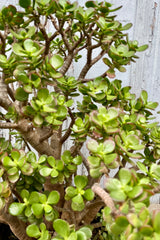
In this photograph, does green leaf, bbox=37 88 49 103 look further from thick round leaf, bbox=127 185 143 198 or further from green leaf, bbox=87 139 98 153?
thick round leaf, bbox=127 185 143 198

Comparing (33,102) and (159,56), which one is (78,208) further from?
(159,56)

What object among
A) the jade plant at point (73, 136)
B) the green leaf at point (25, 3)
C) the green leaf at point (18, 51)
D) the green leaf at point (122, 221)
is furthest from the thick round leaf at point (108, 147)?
the green leaf at point (25, 3)

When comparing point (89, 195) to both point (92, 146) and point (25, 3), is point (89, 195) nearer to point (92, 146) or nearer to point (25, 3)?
point (92, 146)

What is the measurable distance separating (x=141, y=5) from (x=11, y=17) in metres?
0.77

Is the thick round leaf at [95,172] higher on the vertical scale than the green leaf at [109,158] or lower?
lower

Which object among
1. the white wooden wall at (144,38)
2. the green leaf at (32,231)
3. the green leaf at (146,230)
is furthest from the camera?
the white wooden wall at (144,38)

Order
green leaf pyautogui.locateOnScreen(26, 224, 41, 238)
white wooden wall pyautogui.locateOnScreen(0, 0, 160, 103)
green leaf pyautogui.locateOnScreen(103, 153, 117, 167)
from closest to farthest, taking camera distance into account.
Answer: green leaf pyautogui.locateOnScreen(103, 153, 117, 167), green leaf pyautogui.locateOnScreen(26, 224, 41, 238), white wooden wall pyautogui.locateOnScreen(0, 0, 160, 103)

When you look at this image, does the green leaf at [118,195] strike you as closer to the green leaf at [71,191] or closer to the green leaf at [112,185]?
the green leaf at [112,185]

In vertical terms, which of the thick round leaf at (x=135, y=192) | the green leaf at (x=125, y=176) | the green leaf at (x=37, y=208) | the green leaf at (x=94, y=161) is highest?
the green leaf at (x=125, y=176)

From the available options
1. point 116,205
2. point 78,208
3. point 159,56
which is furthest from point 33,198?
point 159,56

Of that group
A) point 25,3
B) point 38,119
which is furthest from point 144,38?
point 38,119

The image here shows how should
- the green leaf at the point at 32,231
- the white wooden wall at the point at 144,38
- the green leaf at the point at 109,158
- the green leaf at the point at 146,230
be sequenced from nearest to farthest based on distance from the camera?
the green leaf at the point at 146,230, the green leaf at the point at 109,158, the green leaf at the point at 32,231, the white wooden wall at the point at 144,38

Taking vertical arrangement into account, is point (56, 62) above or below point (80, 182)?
above

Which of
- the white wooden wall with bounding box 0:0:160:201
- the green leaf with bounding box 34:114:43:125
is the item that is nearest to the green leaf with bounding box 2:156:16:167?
the green leaf with bounding box 34:114:43:125
